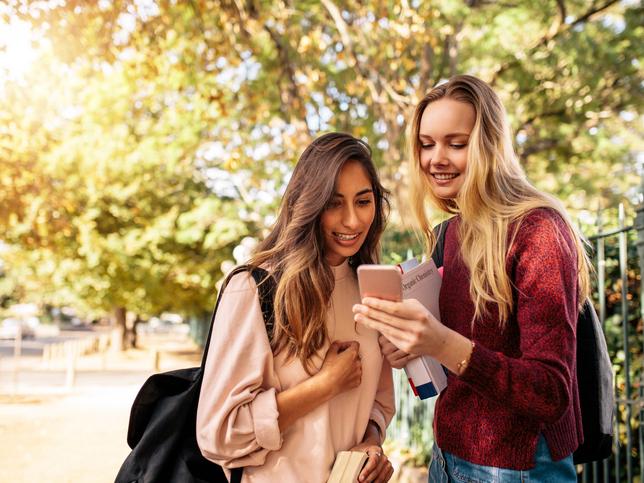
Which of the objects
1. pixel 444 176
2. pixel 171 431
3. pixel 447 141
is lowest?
pixel 171 431

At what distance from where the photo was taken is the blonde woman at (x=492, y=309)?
1612mm

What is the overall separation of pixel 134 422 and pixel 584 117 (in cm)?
1371

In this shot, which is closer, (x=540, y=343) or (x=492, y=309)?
(x=540, y=343)

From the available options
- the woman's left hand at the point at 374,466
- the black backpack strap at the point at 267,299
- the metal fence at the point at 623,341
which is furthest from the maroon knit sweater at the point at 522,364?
the metal fence at the point at 623,341

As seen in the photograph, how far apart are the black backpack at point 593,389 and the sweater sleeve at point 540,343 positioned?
28 cm

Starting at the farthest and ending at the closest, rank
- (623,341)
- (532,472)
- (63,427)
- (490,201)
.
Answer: (63,427), (623,341), (490,201), (532,472)

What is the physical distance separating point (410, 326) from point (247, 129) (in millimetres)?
12689

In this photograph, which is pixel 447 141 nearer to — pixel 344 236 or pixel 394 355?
pixel 344 236

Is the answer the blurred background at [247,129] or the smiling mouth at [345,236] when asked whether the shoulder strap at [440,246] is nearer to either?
the smiling mouth at [345,236]

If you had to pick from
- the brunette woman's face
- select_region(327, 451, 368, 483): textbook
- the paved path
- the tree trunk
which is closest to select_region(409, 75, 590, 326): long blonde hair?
the brunette woman's face

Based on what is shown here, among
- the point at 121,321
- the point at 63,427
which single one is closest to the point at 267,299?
the point at 63,427

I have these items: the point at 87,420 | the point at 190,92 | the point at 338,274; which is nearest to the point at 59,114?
the point at 190,92

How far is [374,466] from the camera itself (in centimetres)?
203

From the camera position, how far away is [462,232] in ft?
6.64
